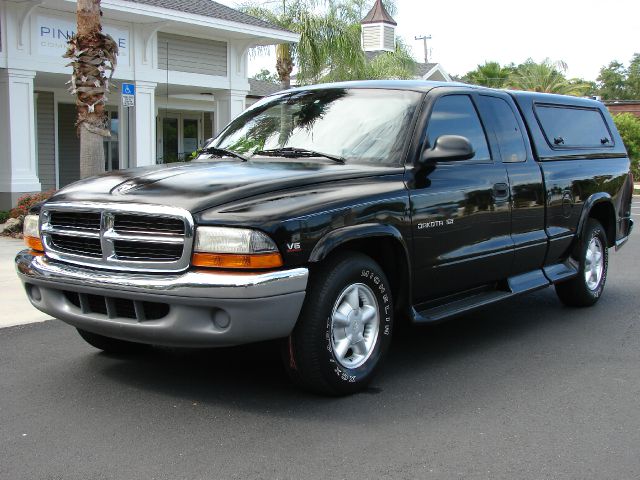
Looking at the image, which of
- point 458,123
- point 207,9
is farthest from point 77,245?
point 207,9

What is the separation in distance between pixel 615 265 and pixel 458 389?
21.2ft

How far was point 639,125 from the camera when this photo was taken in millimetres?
34344

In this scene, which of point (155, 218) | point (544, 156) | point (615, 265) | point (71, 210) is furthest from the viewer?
point (615, 265)

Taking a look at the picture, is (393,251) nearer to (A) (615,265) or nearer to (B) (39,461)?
(B) (39,461)

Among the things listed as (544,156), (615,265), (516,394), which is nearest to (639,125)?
(615,265)

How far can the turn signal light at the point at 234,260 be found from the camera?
416cm

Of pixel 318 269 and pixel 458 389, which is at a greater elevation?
pixel 318 269

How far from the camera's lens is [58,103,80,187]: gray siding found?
21.4 meters

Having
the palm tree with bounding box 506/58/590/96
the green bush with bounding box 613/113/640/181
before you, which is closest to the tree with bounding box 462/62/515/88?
the palm tree with bounding box 506/58/590/96

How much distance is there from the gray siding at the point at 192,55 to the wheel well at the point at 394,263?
49.7 feet

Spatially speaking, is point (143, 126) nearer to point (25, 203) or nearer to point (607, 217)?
point (25, 203)

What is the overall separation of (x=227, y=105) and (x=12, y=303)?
14.1 meters

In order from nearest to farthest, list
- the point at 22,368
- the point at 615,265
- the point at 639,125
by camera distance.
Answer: the point at 22,368, the point at 615,265, the point at 639,125

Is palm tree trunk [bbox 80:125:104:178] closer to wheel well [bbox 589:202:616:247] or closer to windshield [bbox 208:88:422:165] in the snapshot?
windshield [bbox 208:88:422:165]
